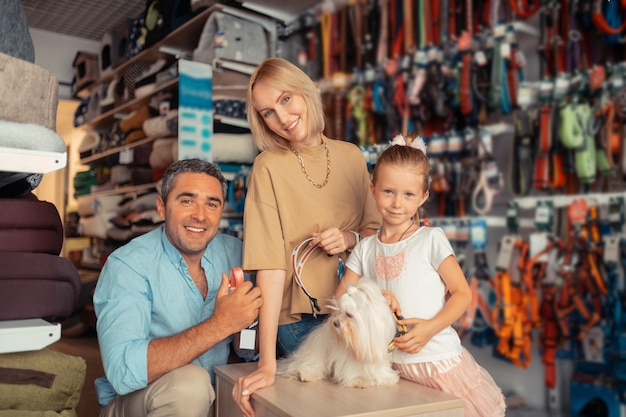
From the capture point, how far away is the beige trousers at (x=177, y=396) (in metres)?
1.59

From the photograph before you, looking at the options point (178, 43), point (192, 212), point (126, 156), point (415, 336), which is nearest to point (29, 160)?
point (192, 212)

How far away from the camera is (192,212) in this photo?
6.08 feet

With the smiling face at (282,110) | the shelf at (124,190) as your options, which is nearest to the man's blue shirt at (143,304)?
the smiling face at (282,110)

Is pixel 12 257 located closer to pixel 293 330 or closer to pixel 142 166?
pixel 293 330

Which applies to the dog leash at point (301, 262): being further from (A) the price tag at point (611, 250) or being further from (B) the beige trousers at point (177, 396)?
(A) the price tag at point (611, 250)

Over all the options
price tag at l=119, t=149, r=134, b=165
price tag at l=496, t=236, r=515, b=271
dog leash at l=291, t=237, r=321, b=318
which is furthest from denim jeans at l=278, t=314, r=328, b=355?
price tag at l=119, t=149, r=134, b=165

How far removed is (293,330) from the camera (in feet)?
5.95

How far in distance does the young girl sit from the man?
0.43 meters

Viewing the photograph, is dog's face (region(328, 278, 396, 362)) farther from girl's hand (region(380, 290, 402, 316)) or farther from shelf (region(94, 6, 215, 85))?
shelf (region(94, 6, 215, 85))

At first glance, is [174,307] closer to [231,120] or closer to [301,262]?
[301,262]

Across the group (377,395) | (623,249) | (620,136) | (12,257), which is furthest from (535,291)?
(12,257)

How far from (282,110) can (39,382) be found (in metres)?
0.99

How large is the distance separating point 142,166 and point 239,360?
10.6 feet

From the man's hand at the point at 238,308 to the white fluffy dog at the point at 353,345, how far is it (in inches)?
7.0
